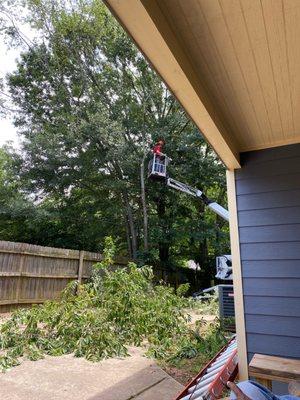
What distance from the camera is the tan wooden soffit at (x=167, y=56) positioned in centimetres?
106

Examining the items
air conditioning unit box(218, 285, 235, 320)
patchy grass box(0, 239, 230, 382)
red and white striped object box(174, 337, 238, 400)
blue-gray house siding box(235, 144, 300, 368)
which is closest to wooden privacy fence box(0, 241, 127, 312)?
patchy grass box(0, 239, 230, 382)

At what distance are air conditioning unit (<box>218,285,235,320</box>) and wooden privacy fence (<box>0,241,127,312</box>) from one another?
3.43m

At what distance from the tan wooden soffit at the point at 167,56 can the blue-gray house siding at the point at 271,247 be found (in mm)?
821

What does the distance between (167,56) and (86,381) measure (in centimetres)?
290

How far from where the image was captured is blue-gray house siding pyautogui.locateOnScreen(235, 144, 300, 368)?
2400mm

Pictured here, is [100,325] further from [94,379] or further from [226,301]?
[226,301]

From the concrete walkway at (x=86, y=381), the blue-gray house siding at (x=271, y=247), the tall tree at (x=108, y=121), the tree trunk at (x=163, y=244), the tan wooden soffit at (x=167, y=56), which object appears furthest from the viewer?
the tree trunk at (x=163, y=244)

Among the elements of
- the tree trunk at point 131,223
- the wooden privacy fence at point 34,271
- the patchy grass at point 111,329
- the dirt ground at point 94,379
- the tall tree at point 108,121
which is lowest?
the dirt ground at point 94,379

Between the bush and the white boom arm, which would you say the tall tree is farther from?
the bush

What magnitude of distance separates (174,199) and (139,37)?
10221mm

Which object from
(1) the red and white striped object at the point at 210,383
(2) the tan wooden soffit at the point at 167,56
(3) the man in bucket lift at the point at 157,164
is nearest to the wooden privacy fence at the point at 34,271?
(3) the man in bucket lift at the point at 157,164

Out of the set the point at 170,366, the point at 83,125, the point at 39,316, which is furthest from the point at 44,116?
the point at 170,366

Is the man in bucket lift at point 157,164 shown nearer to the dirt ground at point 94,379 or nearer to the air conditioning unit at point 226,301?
the air conditioning unit at point 226,301

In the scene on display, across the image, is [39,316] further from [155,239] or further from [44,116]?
[44,116]
